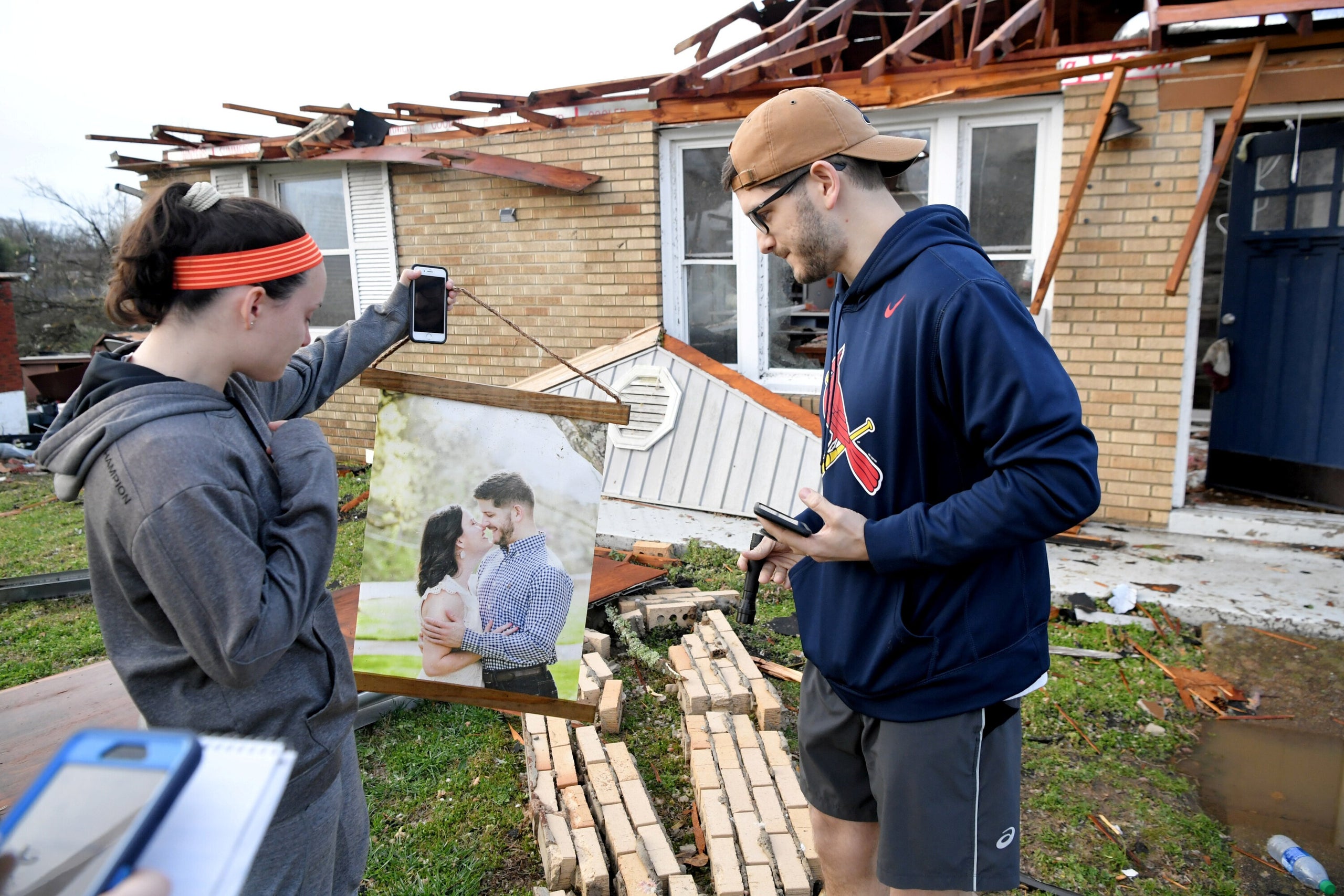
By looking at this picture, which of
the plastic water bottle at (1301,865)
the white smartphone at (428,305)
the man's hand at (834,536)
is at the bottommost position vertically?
the plastic water bottle at (1301,865)

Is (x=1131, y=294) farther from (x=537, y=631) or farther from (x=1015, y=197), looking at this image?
(x=537, y=631)

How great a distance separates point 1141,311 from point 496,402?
201 inches

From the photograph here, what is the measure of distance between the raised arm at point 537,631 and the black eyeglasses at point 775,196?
1.31 metres

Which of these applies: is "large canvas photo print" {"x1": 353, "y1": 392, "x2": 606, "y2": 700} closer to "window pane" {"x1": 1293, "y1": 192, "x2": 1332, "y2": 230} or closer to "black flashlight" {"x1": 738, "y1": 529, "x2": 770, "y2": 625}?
"black flashlight" {"x1": 738, "y1": 529, "x2": 770, "y2": 625}

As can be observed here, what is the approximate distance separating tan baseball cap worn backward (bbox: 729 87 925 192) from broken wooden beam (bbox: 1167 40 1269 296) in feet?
14.4

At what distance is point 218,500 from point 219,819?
2.54ft

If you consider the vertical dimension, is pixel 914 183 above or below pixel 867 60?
below

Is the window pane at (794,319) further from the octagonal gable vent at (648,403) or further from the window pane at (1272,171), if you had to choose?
the window pane at (1272,171)

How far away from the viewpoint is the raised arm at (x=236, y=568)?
4.71 feet

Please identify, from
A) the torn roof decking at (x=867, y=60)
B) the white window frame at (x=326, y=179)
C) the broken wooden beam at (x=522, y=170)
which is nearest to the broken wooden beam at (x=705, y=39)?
the torn roof decking at (x=867, y=60)

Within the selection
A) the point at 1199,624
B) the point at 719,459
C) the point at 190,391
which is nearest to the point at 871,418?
the point at 190,391

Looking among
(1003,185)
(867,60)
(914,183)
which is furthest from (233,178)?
(1003,185)

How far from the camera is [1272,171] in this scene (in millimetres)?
6230

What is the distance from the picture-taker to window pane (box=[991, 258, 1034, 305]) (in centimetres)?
638
